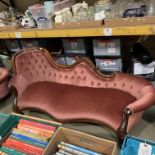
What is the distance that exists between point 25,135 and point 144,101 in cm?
100

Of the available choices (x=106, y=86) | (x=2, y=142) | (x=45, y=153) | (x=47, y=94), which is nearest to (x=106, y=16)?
(x=106, y=86)

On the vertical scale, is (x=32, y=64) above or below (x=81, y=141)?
above

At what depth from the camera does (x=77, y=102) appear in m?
1.90

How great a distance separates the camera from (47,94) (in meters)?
2.08

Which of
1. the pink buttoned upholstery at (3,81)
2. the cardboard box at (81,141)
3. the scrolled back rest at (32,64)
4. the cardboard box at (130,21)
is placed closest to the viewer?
the cardboard box at (81,141)

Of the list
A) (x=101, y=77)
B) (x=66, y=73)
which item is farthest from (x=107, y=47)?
(x=66, y=73)

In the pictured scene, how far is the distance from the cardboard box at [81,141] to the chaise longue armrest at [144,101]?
11.7 inches

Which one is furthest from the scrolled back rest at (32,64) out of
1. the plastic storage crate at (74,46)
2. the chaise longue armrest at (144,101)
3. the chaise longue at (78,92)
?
the chaise longue armrest at (144,101)

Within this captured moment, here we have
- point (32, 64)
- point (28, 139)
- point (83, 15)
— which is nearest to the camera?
point (28, 139)

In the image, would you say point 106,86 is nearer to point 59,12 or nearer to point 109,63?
point 109,63

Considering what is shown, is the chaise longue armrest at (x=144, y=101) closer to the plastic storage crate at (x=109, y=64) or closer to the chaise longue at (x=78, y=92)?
the chaise longue at (x=78, y=92)

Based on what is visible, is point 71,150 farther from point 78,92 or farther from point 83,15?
point 83,15

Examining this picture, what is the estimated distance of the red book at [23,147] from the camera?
4.97ft

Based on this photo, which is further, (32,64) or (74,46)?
(32,64)
